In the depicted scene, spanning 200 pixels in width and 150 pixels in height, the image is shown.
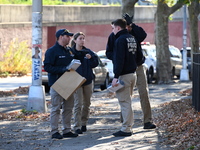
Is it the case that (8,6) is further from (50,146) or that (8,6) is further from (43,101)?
(50,146)

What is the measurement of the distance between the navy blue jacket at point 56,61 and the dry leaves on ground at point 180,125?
209 centimetres

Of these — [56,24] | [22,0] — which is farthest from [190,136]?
[22,0]

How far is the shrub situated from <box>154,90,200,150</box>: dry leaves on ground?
14836 millimetres

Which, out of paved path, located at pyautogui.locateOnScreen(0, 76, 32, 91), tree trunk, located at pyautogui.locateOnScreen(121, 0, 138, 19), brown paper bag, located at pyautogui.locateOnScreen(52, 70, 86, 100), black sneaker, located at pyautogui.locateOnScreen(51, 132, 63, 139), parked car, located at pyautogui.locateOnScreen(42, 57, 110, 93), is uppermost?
tree trunk, located at pyautogui.locateOnScreen(121, 0, 138, 19)

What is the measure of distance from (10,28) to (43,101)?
16.3m

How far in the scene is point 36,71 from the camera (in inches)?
528

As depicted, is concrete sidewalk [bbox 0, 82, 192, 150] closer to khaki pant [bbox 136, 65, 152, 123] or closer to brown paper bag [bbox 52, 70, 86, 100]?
khaki pant [bbox 136, 65, 152, 123]

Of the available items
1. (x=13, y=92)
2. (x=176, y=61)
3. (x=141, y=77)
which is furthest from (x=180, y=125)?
(x=176, y=61)

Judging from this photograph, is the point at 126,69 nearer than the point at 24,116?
Yes

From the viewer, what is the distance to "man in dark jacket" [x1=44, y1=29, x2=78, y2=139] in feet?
31.0

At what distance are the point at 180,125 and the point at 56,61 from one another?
2.62 m

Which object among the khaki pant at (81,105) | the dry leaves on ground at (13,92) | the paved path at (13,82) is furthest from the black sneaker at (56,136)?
the paved path at (13,82)

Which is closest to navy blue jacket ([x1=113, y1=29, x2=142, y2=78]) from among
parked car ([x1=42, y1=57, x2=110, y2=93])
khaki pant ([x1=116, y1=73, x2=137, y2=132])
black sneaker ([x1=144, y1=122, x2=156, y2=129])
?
khaki pant ([x1=116, y1=73, x2=137, y2=132])

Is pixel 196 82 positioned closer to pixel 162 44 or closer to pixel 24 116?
pixel 24 116
